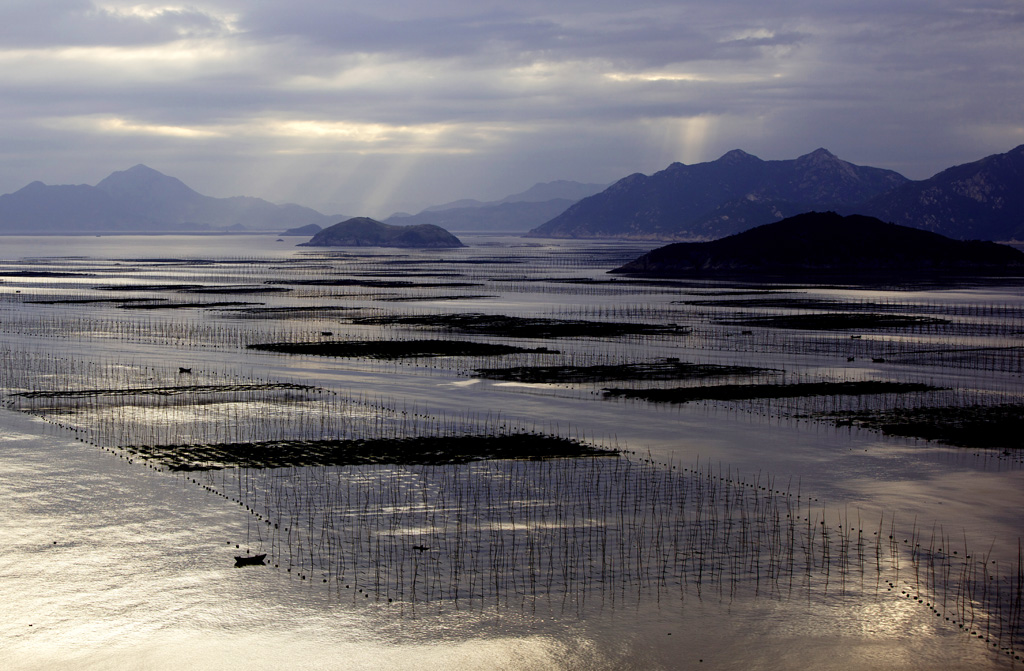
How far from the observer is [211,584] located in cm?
2198

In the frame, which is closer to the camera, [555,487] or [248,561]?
[248,561]

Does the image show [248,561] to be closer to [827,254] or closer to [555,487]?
[555,487]

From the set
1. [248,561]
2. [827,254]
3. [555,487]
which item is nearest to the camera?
[248,561]

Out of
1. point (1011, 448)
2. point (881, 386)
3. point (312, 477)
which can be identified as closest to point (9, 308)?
point (312, 477)

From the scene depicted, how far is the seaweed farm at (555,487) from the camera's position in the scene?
67.0ft

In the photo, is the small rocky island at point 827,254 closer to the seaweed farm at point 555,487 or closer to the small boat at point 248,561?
the seaweed farm at point 555,487

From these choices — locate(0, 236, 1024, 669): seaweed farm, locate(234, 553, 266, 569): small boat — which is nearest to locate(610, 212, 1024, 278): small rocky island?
locate(0, 236, 1024, 669): seaweed farm

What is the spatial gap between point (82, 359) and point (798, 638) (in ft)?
168

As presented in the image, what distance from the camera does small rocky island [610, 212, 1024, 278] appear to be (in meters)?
182

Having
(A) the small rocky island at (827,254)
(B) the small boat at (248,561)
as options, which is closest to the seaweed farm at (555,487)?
(B) the small boat at (248,561)

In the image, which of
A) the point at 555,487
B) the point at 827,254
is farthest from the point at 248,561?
the point at 827,254

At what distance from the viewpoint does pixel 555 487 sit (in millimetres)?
29484

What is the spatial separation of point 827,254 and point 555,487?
169988 mm

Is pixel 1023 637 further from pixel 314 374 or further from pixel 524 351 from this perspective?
pixel 524 351
